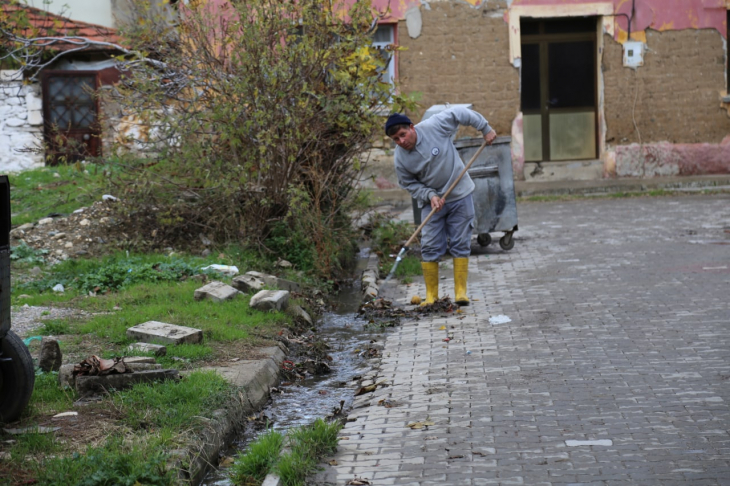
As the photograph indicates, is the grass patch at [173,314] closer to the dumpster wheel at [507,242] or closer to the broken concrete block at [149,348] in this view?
the broken concrete block at [149,348]

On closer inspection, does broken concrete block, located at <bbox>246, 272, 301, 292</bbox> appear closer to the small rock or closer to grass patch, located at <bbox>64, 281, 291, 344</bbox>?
grass patch, located at <bbox>64, 281, 291, 344</bbox>

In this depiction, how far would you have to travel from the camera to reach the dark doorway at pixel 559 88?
58.2ft

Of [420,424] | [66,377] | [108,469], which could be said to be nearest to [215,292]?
[66,377]

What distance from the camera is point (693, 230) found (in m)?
11.4

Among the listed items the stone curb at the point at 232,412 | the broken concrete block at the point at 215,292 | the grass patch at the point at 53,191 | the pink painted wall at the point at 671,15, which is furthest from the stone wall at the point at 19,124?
the stone curb at the point at 232,412

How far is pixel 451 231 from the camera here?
827 centimetres

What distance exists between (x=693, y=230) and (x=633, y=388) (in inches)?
266

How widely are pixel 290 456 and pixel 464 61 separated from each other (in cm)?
1360

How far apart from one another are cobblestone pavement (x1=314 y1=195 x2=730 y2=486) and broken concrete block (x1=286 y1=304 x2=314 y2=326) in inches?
36.7

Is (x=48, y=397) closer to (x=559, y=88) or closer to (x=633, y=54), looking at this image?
(x=633, y=54)

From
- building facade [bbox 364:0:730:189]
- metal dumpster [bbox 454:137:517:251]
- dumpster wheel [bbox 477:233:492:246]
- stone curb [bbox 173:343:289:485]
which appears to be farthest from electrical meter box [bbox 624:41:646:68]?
stone curb [bbox 173:343:289:485]

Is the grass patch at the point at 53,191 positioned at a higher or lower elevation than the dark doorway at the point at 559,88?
lower

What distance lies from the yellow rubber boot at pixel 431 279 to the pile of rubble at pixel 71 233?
4.07 metres

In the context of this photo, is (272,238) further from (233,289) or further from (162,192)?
(233,289)
